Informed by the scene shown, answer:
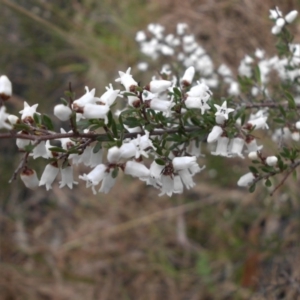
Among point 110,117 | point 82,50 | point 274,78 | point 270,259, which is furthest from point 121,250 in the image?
point 110,117

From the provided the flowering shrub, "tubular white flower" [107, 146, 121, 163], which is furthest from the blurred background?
"tubular white flower" [107, 146, 121, 163]

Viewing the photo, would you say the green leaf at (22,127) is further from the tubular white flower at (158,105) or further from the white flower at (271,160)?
the white flower at (271,160)

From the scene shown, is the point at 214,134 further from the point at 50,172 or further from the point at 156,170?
the point at 50,172

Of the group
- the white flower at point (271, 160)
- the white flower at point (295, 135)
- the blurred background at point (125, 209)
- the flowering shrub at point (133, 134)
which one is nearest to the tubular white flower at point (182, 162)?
the flowering shrub at point (133, 134)

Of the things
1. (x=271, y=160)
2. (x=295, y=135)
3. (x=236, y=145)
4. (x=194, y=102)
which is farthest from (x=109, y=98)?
(x=295, y=135)

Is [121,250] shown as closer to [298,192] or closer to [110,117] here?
[298,192]
